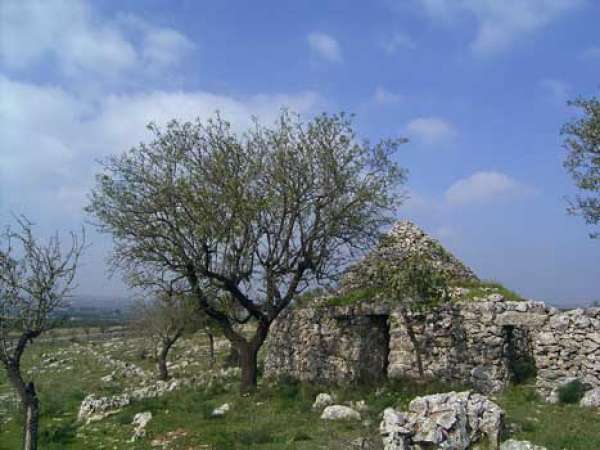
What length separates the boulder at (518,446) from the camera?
33.6 feet

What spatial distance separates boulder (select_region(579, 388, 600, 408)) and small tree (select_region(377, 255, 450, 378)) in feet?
16.8

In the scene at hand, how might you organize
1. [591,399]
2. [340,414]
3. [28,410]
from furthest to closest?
[340,414] → [591,399] → [28,410]

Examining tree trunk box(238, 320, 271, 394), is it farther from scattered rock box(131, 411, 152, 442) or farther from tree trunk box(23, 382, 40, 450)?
tree trunk box(23, 382, 40, 450)

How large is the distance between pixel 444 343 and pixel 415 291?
6.50 ft

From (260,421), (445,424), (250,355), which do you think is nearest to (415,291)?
(250,355)

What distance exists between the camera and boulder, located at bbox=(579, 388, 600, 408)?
1421 centimetres

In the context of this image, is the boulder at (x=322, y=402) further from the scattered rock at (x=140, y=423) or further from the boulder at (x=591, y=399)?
the boulder at (x=591, y=399)

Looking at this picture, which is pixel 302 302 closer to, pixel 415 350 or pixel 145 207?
pixel 415 350

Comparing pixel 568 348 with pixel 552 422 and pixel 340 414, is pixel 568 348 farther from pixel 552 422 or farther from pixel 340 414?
pixel 340 414

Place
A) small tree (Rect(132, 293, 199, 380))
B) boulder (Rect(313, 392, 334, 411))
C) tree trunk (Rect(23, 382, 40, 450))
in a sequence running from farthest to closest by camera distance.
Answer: small tree (Rect(132, 293, 199, 380))
boulder (Rect(313, 392, 334, 411))
tree trunk (Rect(23, 382, 40, 450))

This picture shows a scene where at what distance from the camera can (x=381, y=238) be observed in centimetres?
2023

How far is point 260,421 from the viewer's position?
15.0 m

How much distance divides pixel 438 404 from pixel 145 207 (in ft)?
36.5

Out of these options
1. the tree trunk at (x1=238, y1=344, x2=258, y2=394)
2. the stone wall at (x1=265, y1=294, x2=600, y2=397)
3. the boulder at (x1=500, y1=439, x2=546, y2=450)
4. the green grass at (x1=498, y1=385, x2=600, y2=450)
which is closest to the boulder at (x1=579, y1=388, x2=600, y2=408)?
the green grass at (x1=498, y1=385, x2=600, y2=450)
